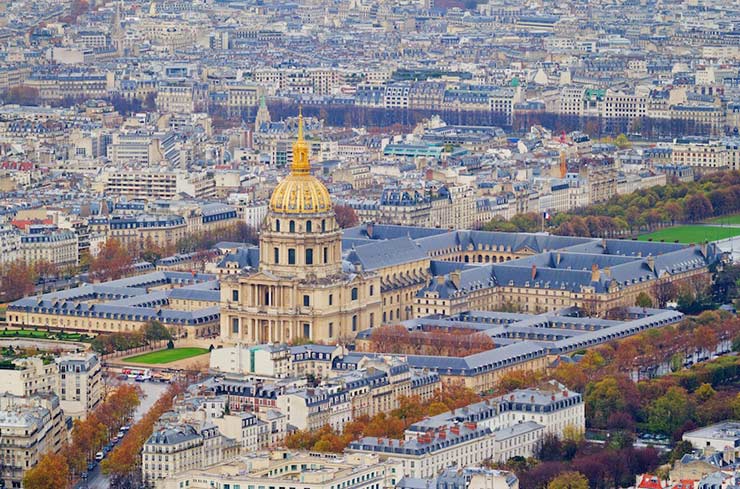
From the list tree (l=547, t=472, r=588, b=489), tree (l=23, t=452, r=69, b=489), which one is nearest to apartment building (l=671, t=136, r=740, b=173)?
tree (l=547, t=472, r=588, b=489)

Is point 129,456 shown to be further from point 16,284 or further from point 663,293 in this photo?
point 663,293

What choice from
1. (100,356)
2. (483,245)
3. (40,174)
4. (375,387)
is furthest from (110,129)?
(375,387)

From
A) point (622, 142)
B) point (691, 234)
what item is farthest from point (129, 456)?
point (622, 142)

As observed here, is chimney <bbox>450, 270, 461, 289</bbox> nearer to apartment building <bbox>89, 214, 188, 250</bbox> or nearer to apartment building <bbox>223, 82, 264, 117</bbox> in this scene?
apartment building <bbox>89, 214, 188, 250</bbox>

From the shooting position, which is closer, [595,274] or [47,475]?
[47,475]

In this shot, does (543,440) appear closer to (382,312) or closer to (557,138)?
(382,312)
